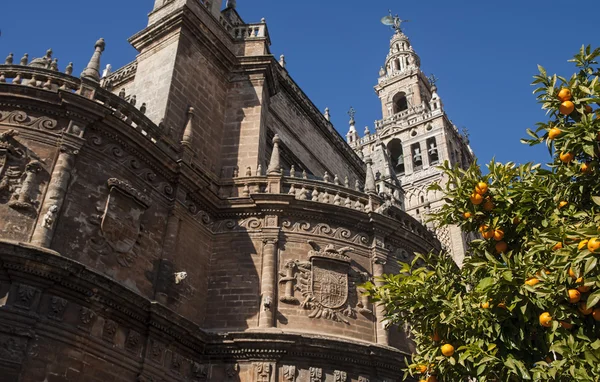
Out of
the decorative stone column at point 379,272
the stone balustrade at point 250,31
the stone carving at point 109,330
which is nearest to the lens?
the stone carving at point 109,330

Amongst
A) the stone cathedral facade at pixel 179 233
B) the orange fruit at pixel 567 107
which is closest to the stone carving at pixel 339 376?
the stone cathedral facade at pixel 179 233

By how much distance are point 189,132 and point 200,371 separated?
21.3ft

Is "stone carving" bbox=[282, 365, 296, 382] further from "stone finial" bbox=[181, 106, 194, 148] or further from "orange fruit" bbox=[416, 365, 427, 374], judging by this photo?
"stone finial" bbox=[181, 106, 194, 148]

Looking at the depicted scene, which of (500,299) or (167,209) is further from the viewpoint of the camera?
(167,209)

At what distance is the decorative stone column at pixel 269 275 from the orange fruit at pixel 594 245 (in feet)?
31.8

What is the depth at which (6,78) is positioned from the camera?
13.6 metres

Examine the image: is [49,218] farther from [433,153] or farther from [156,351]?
[433,153]

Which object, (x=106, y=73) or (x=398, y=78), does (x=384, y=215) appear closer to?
(x=106, y=73)

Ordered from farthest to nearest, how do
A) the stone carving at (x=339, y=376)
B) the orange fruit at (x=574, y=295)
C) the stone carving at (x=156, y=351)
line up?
the stone carving at (x=339, y=376), the stone carving at (x=156, y=351), the orange fruit at (x=574, y=295)

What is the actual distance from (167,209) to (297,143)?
9.14 metres

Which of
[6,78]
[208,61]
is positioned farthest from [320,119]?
[6,78]

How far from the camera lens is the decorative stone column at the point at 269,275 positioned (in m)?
14.8

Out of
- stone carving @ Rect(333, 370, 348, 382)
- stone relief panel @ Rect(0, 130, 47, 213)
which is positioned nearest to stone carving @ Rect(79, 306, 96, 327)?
stone relief panel @ Rect(0, 130, 47, 213)

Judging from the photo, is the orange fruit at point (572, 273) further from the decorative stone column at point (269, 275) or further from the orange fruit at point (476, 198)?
the decorative stone column at point (269, 275)
